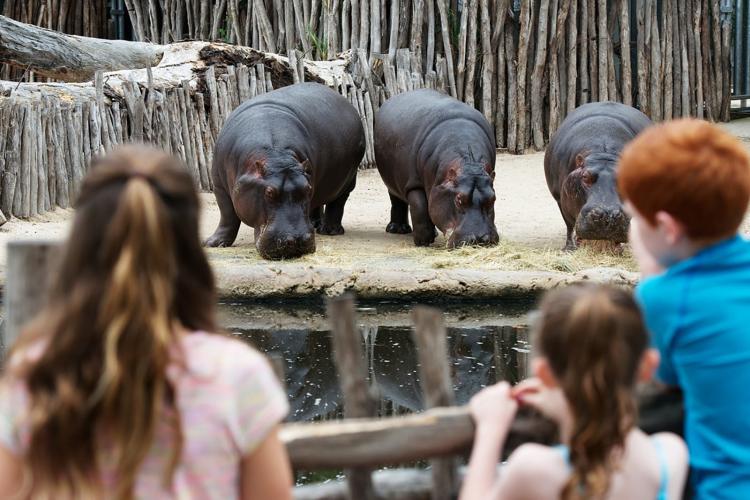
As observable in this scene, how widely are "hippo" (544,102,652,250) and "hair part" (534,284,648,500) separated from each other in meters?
5.40

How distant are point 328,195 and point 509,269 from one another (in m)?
2.33

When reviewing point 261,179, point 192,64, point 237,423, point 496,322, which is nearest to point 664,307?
point 237,423

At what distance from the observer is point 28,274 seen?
6.43ft

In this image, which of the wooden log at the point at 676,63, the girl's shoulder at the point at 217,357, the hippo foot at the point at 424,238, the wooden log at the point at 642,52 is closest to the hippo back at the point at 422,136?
the hippo foot at the point at 424,238

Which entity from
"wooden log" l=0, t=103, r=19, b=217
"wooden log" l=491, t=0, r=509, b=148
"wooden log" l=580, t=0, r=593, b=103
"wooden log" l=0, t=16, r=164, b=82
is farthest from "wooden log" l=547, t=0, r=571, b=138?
"wooden log" l=0, t=103, r=19, b=217

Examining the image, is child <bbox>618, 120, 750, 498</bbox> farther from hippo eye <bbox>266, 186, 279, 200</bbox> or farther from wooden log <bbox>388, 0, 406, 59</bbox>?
wooden log <bbox>388, 0, 406, 59</bbox>

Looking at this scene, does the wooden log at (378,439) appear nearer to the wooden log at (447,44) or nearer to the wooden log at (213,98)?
the wooden log at (213,98)

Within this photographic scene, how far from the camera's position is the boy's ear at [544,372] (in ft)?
6.22

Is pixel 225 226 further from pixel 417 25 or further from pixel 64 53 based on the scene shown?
pixel 417 25

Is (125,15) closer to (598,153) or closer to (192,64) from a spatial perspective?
(192,64)

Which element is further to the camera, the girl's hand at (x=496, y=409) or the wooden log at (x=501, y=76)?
the wooden log at (x=501, y=76)

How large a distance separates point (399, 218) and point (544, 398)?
7252 mm

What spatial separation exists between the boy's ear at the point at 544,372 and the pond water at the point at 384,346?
99.1 inches

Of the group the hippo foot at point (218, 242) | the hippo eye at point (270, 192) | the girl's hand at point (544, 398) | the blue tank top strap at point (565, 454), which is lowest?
the hippo foot at point (218, 242)
